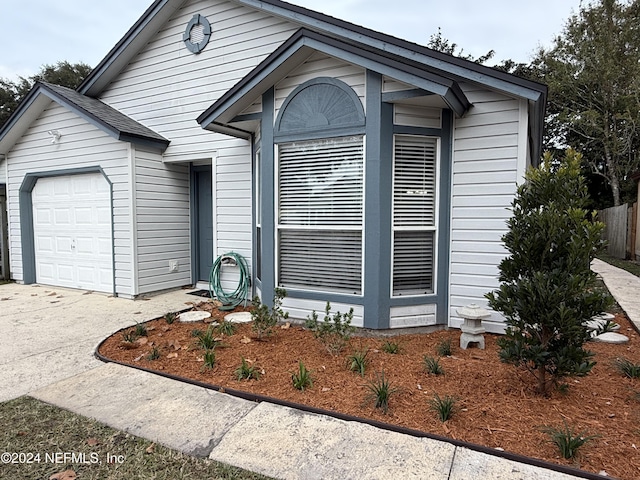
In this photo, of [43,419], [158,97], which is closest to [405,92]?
[43,419]

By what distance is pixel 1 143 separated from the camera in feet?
26.9

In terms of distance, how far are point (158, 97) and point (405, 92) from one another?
5.48 m

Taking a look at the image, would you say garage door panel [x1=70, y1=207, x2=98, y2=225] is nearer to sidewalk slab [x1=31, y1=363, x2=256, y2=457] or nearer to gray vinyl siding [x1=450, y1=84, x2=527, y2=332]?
sidewalk slab [x1=31, y1=363, x2=256, y2=457]

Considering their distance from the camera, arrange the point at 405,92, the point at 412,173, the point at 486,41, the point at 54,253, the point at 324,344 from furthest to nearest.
Answer: 1. the point at 486,41
2. the point at 54,253
3. the point at 412,173
4. the point at 405,92
5. the point at 324,344

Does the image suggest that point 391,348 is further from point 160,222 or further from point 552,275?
point 160,222

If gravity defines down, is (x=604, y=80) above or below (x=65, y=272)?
above

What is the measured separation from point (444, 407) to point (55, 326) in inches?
208

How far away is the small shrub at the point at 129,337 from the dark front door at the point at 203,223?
3124 mm

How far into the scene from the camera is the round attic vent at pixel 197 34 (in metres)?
7.01

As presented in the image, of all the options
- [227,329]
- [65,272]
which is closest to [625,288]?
[227,329]

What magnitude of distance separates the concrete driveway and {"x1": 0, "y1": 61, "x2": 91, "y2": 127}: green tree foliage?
70.5 ft

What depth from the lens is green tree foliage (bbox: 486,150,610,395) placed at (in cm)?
267

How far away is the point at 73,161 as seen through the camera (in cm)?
756

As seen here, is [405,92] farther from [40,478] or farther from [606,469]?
[40,478]
